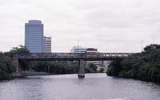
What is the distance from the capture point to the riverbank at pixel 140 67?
11555cm

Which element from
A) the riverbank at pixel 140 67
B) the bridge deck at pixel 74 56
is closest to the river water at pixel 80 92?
the riverbank at pixel 140 67

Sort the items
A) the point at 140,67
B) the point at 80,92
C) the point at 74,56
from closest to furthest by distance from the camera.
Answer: the point at 80,92
the point at 140,67
the point at 74,56

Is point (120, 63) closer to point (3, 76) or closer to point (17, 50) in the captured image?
point (3, 76)

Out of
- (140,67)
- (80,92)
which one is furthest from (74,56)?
(80,92)

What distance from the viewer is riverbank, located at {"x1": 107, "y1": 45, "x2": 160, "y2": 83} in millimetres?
115550

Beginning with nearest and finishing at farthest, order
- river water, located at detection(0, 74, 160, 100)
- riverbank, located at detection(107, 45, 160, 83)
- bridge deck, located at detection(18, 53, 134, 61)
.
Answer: river water, located at detection(0, 74, 160, 100) < riverbank, located at detection(107, 45, 160, 83) < bridge deck, located at detection(18, 53, 134, 61)

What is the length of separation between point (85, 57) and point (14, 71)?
24237 mm

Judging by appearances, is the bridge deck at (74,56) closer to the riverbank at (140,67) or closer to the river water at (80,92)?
the riverbank at (140,67)

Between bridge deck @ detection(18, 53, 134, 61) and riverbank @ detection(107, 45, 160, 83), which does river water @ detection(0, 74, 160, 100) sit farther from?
bridge deck @ detection(18, 53, 134, 61)

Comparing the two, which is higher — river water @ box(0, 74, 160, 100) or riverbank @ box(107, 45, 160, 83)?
riverbank @ box(107, 45, 160, 83)

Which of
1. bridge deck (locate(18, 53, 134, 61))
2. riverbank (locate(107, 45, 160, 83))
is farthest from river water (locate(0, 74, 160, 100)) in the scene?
bridge deck (locate(18, 53, 134, 61))

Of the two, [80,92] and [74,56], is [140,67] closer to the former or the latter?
[74,56]

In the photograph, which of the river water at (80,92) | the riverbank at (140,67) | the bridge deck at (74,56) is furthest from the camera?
the bridge deck at (74,56)

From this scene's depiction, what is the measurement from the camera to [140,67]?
442 ft
